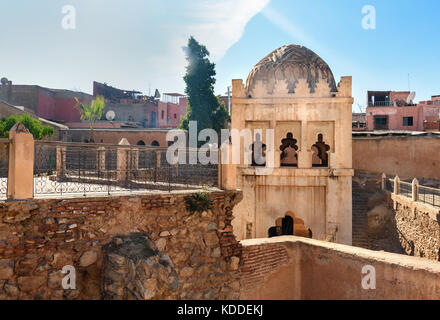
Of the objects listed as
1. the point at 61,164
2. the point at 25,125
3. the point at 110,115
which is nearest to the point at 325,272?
the point at 61,164

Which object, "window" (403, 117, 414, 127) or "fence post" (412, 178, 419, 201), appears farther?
"window" (403, 117, 414, 127)

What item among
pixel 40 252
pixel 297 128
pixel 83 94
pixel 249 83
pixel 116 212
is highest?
pixel 83 94

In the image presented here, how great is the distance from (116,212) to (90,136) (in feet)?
77.8

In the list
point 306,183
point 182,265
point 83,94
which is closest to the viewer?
point 182,265

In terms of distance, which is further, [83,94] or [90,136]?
[83,94]

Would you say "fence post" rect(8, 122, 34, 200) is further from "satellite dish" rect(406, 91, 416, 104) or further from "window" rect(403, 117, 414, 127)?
"satellite dish" rect(406, 91, 416, 104)

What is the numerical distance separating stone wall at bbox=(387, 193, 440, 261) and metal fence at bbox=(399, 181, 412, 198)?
11.1 inches

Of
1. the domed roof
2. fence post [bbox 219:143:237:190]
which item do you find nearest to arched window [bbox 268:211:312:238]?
the domed roof

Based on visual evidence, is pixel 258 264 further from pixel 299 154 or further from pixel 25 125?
pixel 25 125

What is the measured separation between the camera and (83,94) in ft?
123

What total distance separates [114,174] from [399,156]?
18.1 m

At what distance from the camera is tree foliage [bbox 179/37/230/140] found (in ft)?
86.3
